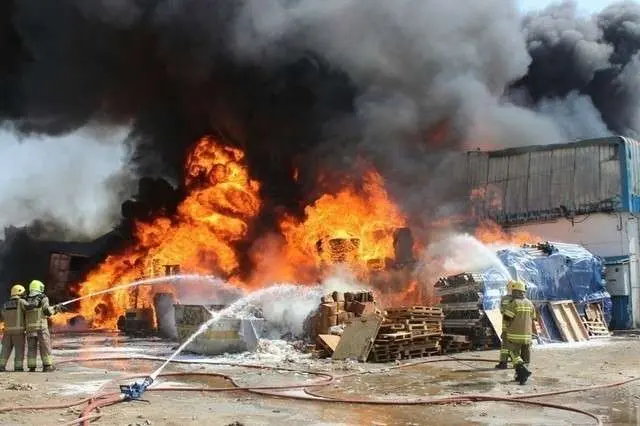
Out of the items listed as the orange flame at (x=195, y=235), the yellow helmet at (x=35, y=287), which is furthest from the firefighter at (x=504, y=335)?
the orange flame at (x=195, y=235)

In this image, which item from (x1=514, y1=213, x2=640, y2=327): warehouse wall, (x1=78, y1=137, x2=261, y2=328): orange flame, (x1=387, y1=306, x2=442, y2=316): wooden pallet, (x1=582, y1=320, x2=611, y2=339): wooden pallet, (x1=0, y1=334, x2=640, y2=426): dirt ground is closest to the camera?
(x1=0, y1=334, x2=640, y2=426): dirt ground

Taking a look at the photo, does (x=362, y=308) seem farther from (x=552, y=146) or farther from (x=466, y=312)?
(x=552, y=146)

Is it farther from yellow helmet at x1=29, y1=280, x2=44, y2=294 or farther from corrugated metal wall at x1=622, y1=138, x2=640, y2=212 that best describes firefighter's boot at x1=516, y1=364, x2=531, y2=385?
corrugated metal wall at x1=622, y1=138, x2=640, y2=212

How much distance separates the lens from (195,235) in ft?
80.1

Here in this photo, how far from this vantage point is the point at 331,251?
66.8ft

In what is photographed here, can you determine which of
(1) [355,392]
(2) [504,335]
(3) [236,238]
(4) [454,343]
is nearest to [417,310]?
(4) [454,343]

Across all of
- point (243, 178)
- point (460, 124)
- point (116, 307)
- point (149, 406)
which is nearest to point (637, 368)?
point (149, 406)

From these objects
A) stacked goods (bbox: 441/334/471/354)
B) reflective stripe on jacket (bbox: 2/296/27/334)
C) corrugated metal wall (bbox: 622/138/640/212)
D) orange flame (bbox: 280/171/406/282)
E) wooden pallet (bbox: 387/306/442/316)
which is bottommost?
stacked goods (bbox: 441/334/471/354)

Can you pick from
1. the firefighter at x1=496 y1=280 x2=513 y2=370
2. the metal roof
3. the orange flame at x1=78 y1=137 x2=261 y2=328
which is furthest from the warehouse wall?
the firefighter at x1=496 y1=280 x2=513 y2=370

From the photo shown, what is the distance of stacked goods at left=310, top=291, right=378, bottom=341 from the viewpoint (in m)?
13.8

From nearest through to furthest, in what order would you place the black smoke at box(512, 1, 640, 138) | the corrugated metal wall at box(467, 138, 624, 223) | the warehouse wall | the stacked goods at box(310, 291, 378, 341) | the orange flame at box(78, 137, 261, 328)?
the stacked goods at box(310, 291, 378, 341), the warehouse wall, the corrugated metal wall at box(467, 138, 624, 223), the orange flame at box(78, 137, 261, 328), the black smoke at box(512, 1, 640, 138)

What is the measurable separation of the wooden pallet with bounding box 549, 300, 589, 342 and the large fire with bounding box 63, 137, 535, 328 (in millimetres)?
3380

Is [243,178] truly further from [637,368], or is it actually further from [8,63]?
[637,368]

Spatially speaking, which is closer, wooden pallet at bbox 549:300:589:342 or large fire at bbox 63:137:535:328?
wooden pallet at bbox 549:300:589:342
